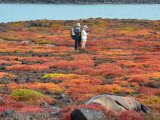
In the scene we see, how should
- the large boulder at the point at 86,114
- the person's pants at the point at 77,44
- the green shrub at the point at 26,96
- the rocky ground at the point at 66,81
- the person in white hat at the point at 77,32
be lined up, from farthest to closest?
the person's pants at the point at 77,44, the person in white hat at the point at 77,32, the green shrub at the point at 26,96, the rocky ground at the point at 66,81, the large boulder at the point at 86,114

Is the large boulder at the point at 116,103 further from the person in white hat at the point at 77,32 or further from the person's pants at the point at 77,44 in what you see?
the person's pants at the point at 77,44

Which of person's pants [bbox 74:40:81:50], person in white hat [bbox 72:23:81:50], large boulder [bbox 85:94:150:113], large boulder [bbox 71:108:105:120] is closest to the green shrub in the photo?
large boulder [bbox 85:94:150:113]

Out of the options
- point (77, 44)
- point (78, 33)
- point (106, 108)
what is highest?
point (106, 108)

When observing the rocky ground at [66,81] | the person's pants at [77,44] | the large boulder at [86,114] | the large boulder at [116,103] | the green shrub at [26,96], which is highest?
the large boulder at [86,114]

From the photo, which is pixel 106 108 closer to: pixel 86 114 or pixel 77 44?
pixel 86 114

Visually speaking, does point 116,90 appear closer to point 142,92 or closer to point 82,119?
point 142,92

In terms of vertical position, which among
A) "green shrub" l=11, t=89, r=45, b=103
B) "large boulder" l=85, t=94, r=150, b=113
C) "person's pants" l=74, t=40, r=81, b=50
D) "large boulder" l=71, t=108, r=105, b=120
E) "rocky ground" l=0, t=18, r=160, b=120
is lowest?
"person's pants" l=74, t=40, r=81, b=50

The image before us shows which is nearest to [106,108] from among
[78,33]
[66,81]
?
[66,81]

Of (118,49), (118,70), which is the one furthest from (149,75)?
(118,49)

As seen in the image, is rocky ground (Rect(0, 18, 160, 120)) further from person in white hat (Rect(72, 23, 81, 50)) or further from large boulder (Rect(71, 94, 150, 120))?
person in white hat (Rect(72, 23, 81, 50))

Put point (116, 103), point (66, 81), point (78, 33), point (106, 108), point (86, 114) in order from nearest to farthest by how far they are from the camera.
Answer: point (86, 114)
point (106, 108)
point (116, 103)
point (66, 81)
point (78, 33)

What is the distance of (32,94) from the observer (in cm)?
2552

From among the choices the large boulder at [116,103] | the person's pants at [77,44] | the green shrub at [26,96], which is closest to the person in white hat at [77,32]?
the person's pants at [77,44]

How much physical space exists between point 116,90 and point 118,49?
34.8 metres
